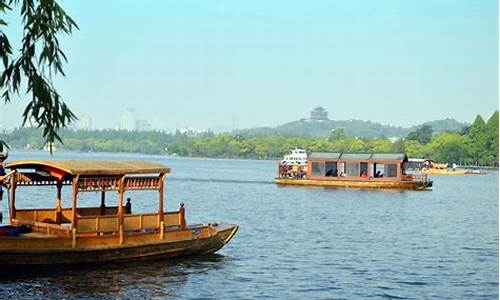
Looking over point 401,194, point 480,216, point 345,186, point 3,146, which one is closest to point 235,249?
point 3,146

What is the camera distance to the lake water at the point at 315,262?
25406 mm

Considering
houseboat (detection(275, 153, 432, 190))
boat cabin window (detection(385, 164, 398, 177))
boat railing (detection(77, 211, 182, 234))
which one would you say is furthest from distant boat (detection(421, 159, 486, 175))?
boat railing (detection(77, 211, 182, 234))

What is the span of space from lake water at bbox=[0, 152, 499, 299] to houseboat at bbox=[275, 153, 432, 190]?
2050 cm

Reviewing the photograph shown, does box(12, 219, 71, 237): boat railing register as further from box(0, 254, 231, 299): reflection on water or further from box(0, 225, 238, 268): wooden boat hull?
box(0, 254, 231, 299): reflection on water

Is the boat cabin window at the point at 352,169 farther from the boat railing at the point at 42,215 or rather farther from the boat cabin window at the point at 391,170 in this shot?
the boat railing at the point at 42,215

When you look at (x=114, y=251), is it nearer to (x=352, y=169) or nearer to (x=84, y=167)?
(x=84, y=167)

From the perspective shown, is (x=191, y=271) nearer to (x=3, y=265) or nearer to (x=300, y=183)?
(x=3, y=265)

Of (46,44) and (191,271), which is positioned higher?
(46,44)

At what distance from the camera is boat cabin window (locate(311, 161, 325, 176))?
91531 mm

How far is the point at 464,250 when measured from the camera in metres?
39.3

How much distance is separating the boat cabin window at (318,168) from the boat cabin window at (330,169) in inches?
19.3

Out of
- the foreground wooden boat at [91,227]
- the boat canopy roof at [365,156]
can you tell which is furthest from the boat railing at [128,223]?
the boat canopy roof at [365,156]

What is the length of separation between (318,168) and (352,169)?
14.3ft

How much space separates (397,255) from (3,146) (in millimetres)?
29220
